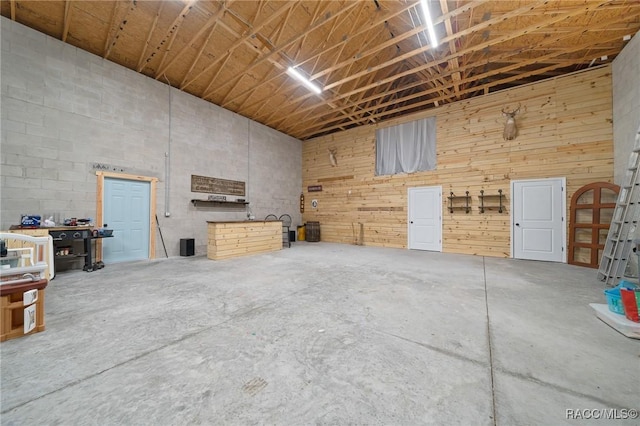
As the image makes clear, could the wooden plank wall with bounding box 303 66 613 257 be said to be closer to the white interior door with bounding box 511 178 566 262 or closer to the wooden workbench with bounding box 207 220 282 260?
the white interior door with bounding box 511 178 566 262

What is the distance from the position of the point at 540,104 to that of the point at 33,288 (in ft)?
30.4

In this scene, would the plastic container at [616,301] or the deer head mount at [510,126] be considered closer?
the plastic container at [616,301]

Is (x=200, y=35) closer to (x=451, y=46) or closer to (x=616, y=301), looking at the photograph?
(x=451, y=46)

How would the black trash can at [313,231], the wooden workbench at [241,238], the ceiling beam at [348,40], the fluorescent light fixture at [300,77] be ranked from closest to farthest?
the ceiling beam at [348,40]
the fluorescent light fixture at [300,77]
the wooden workbench at [241,238]
the black trash can at [313,231]

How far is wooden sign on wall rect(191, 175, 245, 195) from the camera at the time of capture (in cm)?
661

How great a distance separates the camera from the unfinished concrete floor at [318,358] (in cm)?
126

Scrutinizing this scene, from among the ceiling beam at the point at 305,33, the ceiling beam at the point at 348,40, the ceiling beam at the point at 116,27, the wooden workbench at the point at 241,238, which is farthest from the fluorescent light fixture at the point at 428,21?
the wooden workbench at the point at 241,238

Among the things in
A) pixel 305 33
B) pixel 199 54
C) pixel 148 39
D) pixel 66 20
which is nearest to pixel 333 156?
pixel 305 33

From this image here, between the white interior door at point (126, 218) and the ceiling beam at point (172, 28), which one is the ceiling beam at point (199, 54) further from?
the white interior door at point (126, 218)

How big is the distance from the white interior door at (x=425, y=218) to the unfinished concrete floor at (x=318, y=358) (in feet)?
12.0

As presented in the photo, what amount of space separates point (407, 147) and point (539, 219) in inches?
154

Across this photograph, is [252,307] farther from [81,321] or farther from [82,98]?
[82,98]

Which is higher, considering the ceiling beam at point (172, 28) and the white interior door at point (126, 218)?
the ceiling beam at point (172, 28)

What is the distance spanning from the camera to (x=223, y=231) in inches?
221
